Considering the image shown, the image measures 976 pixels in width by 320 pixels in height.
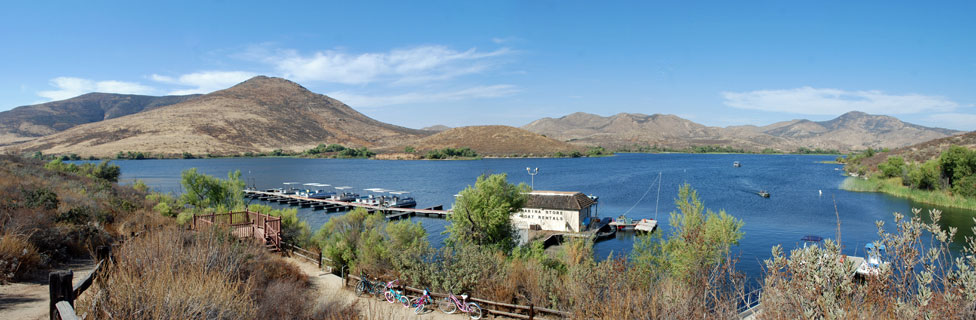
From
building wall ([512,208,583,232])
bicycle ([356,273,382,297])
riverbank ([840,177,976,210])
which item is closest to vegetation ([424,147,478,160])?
riverbank ([840,177,976,210])

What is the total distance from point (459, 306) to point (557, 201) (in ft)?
83.0

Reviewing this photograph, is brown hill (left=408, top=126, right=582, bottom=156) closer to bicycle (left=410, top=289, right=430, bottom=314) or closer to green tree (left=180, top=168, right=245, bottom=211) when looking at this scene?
green tree (left=180, top=168, right=245, bottom=211)

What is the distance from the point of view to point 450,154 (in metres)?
160

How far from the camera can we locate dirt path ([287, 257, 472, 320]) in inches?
506

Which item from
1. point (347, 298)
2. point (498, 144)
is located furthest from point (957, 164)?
point (498, 144)

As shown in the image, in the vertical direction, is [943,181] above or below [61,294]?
below

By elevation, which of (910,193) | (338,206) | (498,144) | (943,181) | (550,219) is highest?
(498,144)

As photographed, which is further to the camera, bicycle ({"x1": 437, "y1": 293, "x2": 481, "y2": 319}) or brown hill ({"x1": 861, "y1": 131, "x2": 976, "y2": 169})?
brown hill ({"x1": 861, "y1": 131, "x2": 976, "y2": 169})

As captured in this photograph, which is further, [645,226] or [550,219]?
[645,226]

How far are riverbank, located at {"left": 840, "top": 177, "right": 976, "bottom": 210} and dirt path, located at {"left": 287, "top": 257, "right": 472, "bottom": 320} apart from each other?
5469 centimetres

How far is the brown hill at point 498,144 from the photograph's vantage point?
17362cm

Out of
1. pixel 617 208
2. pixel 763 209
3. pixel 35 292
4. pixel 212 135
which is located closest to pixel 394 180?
pixel 617 208

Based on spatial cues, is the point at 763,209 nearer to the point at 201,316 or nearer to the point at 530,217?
the point at 530,217

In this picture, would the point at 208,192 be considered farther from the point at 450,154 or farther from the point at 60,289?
the point at 450,154
